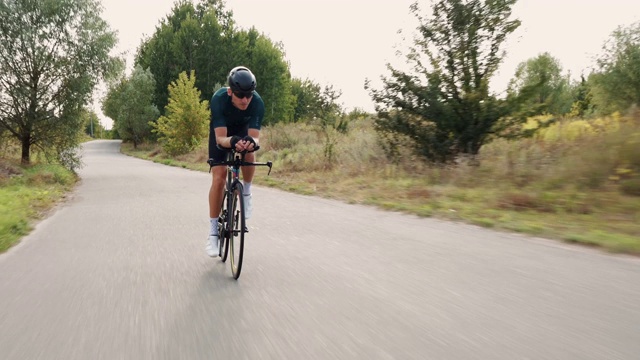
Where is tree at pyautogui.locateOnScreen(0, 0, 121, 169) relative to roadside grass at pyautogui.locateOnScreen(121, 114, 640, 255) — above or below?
above

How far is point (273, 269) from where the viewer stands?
4.36 m

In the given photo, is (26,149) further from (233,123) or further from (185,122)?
(233,123)

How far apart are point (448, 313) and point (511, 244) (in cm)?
255

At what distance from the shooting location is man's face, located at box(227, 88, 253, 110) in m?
4.02

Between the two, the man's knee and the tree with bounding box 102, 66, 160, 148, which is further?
the tree with bounding box 102, 66, 160, 148

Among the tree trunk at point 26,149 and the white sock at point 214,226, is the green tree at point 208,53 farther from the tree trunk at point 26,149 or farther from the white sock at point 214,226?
the white sock at point 214,226

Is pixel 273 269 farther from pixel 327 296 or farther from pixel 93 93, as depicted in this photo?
pixel 93 93

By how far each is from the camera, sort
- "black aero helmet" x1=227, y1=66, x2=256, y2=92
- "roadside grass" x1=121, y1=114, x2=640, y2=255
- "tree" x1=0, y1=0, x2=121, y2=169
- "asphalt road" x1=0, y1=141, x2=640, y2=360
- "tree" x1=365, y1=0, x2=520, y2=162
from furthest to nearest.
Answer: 1. "tree" x1=0, y1=0, x2=121, y2=169
2. "tree" x1=365, y1=0, x2=520, y2=162
3. "roadside grass" x1=121, y1=114, x2=640, y2=255
4. "black aero helmet" x1=227, y1=66, x2=256, y2=92
5. "asphalt road" x1=0, y1=141, x2=640, y2=360

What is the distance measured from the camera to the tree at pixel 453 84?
422 inches

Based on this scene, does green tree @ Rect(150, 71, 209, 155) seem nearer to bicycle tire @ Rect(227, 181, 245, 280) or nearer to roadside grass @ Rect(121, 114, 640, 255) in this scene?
roadside grass @ Rect(121, 114, 640, 255)

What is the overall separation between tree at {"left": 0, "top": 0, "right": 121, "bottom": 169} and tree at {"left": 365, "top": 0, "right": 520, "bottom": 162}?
13.3 metres

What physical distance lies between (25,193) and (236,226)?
9033 mm

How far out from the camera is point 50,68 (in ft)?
57.1

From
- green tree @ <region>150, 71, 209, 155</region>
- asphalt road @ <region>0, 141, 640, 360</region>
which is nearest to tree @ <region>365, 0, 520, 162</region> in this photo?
asphalt road @ <region>0, 141, 640, 360</region>
